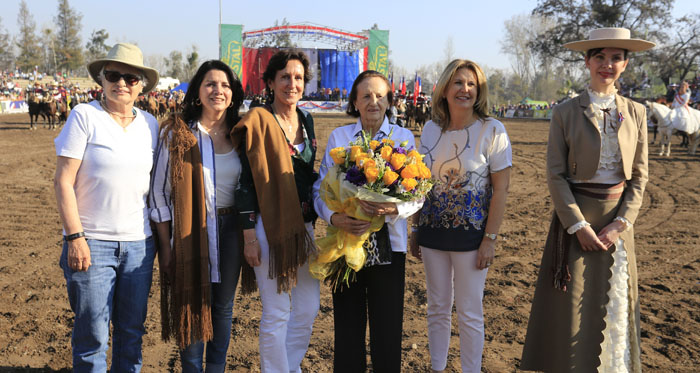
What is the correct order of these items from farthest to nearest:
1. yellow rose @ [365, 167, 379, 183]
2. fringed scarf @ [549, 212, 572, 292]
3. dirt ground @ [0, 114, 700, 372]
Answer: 1. dirt ground @ [0, 114, 700, 372]
2. fringed scarf @ [549, 212, 572, 292]
3. yellow rose @ [365, 167, 379, 183]

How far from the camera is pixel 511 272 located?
5.37 meters

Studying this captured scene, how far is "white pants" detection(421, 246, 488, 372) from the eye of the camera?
9.39 feet

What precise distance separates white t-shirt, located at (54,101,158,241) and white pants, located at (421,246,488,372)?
1706 mm

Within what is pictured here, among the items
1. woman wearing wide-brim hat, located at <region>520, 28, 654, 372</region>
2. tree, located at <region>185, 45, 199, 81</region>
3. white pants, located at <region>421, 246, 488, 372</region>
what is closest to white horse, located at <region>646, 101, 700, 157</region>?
woman wearing wide-brim hat, located at <region>520, 28, 654, 372</region>

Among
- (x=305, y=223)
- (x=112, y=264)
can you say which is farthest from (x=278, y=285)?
(x=112, y=264)

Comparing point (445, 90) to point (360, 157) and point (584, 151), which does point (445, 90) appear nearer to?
point (360, 157)

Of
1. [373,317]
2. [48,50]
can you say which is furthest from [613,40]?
[48,50]

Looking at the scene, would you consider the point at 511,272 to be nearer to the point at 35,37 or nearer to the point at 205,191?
the point at 205,191

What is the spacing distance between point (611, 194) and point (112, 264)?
290 cm

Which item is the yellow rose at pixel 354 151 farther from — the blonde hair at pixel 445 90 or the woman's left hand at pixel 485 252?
the woman's left hand at pixel 485 252

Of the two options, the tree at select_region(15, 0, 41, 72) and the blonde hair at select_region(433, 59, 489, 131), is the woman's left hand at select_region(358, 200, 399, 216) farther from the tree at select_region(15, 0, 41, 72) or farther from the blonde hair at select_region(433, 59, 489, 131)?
the tree at select_region(15, 0, 41, 72)

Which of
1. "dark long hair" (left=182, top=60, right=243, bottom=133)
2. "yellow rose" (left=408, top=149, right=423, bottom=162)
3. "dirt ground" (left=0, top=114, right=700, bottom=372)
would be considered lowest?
"dirt ground" (left=0, top=114, right=700, bottom=372)

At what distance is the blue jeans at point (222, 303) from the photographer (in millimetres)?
2850

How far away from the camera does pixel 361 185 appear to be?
8.20 feet
